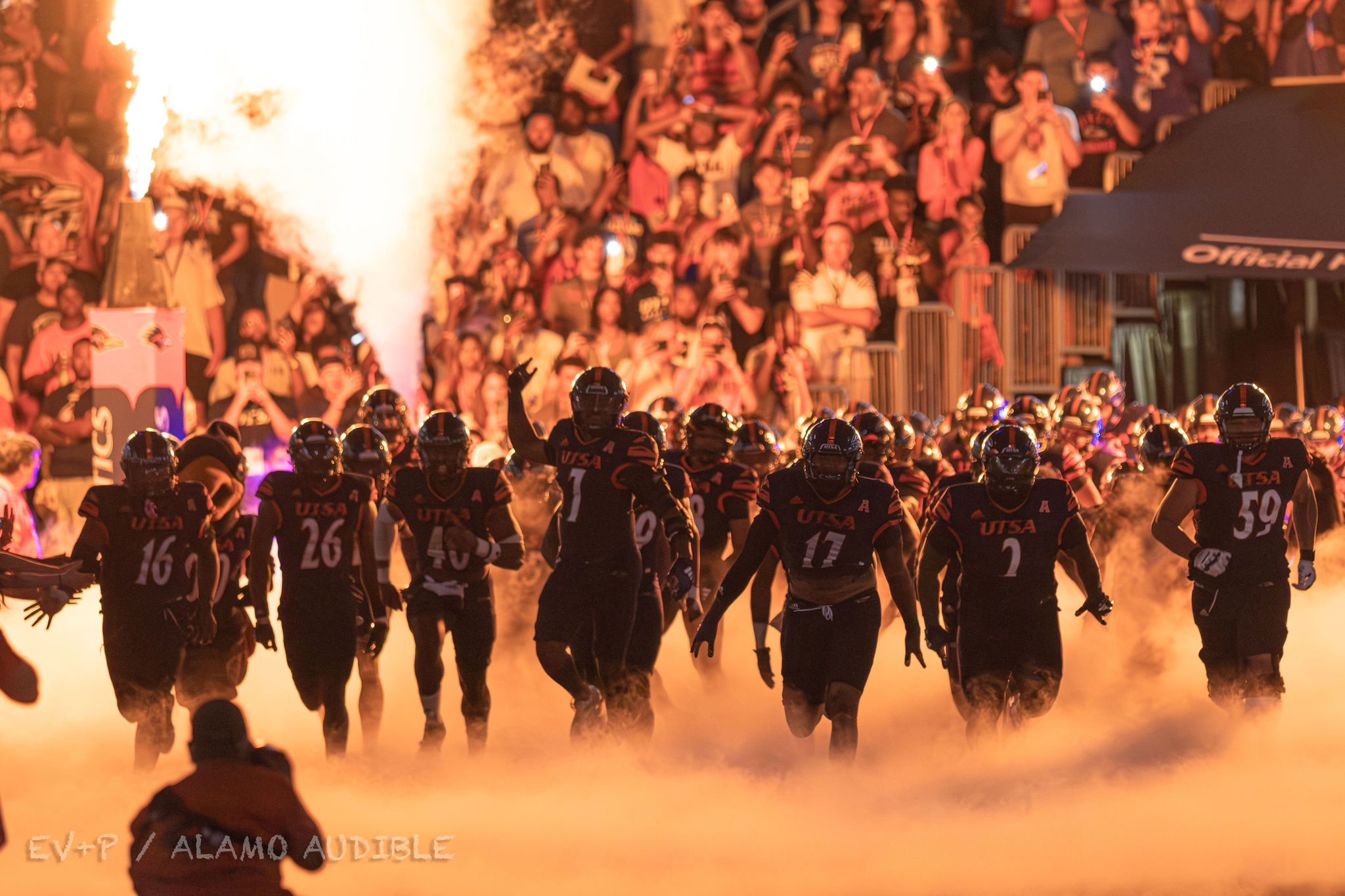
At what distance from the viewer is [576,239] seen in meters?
17.1

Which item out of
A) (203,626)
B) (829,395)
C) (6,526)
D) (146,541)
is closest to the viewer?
(146,541)

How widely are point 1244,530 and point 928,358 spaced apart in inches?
370

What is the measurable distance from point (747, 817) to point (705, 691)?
9.95 ft

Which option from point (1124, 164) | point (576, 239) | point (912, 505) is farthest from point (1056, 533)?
point (1124, 164)

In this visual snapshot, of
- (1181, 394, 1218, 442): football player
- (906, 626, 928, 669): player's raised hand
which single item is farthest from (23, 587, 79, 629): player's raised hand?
(1181, 394, 1218, 442): football player

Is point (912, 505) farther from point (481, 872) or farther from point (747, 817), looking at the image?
point (481, 872)

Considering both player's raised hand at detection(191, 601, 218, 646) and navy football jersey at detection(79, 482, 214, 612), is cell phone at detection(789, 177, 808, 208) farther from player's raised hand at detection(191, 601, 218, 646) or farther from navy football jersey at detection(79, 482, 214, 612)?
player's raised hand at detection(191, 601, 218, 646)

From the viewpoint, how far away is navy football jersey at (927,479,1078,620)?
301 inches

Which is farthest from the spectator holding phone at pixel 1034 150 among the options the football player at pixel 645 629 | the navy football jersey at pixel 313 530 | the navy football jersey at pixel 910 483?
the navy football jersey at pixel 313 530

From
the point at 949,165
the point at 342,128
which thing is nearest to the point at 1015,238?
the point at 949,165

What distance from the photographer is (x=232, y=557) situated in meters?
8.84

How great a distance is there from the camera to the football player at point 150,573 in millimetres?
7883

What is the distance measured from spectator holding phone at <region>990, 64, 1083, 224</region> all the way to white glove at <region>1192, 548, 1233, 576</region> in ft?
33.5

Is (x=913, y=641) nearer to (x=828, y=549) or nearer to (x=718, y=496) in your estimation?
(x=828, y=549)
